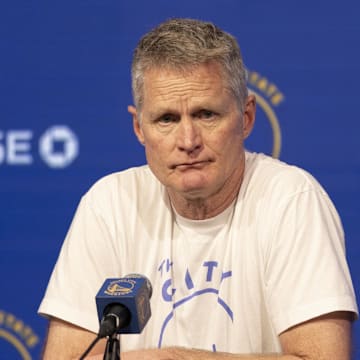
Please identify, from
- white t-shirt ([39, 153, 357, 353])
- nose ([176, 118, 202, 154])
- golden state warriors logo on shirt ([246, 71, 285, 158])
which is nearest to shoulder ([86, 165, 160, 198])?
white t-shirt ([39, 153, 357, 353])

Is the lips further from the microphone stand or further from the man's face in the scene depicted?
the microphone stand

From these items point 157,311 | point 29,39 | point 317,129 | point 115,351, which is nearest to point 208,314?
point 157,311

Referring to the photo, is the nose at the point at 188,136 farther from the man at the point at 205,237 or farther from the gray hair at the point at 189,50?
the gray hair at the point at 189,50

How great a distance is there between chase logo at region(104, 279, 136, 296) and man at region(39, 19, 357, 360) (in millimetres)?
342

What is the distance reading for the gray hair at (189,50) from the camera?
212cm

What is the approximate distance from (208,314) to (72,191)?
0.93 metres

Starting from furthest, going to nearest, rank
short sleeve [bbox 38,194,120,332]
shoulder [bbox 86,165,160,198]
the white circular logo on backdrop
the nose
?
the white circular logo on backdrop → shoulder [bbox 86,165,160,198] → short sleeve [bbox 38,194,120,332] → the nose

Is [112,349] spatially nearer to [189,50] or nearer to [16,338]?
[189,50]

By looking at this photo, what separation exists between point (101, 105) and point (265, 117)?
0.55 m

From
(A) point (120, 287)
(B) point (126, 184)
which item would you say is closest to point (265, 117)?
(B) point (126, 184)

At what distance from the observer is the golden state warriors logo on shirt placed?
2.86 m

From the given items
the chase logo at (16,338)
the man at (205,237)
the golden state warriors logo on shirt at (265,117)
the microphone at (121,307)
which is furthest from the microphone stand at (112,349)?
the chase logo at (16,338)

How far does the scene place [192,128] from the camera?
83.5 inches

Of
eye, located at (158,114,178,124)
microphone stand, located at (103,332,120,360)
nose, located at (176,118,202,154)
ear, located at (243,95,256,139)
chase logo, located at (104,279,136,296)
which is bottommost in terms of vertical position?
microphone stand, located at (103,332,120,360)
